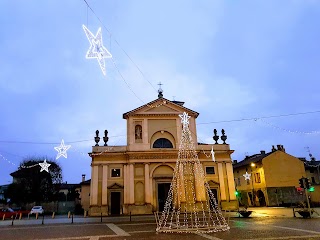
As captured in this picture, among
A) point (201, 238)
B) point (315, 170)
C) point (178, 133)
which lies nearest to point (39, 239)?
point (201, 238)

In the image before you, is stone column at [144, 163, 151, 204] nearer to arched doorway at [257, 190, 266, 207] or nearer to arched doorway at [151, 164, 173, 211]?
arched doorway at [151, 164, 173, 211]

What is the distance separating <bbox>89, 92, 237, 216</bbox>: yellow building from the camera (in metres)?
30.9

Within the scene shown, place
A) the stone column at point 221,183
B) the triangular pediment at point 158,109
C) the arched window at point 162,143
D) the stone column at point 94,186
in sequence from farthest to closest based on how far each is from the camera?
1. the triangular pediment at point 158,109
2. the arched window at point 162,143
3. the stone column at point 221,183
4. the stone column at point 94,186

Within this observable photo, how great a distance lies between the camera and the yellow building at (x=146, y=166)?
3092cm

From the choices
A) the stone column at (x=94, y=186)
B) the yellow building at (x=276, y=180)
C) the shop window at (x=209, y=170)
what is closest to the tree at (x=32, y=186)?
the stone column at (x=94, y=186)

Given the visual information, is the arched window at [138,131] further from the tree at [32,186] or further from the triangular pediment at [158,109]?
the tree at [32,186]

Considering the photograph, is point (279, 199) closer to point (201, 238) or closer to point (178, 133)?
point (178, 133)

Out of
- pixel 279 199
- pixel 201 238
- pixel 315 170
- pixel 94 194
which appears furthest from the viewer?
pixel 315 170

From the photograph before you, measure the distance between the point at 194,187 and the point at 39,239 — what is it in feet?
71.8

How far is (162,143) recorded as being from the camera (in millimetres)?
33906

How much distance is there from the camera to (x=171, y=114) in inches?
1350

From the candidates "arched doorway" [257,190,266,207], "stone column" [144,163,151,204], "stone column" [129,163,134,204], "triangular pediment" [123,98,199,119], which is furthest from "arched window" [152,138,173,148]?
"arched doorway" [257,190,266,207]

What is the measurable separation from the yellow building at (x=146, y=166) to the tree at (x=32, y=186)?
19.1m

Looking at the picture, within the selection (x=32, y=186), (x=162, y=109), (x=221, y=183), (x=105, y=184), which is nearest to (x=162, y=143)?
(x=162, y=109)
